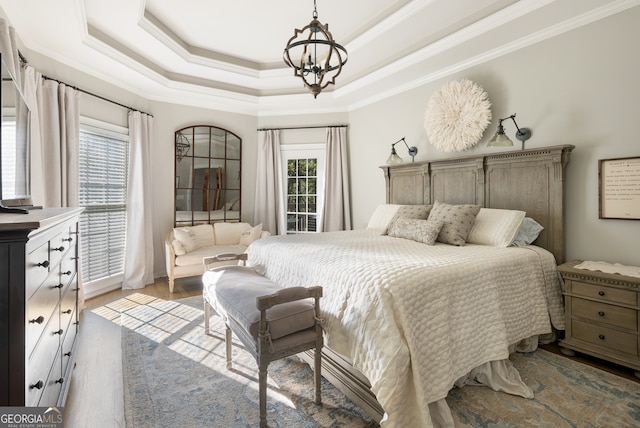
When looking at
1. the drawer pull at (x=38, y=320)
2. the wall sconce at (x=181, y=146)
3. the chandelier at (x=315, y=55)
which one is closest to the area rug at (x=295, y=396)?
the drawer pull at (x=38, y=320)

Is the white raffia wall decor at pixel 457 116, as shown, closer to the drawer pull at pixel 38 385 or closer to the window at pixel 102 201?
the drawer pull at pixel 38 385

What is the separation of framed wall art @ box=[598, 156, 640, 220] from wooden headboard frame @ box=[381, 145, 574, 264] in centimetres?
26

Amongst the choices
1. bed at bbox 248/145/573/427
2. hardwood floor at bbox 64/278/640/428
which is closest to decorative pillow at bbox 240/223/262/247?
hardwood floor at bbox 64/278/640/428

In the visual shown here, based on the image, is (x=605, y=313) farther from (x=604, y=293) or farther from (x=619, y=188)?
(x=619, y=188)

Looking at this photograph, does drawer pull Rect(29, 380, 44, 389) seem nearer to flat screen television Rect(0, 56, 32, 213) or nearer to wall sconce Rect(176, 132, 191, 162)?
flat screen television Rect(0, 56, 32, 213)

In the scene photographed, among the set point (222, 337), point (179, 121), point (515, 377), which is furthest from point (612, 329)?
point (179, 121)

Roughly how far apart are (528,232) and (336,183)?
296cm

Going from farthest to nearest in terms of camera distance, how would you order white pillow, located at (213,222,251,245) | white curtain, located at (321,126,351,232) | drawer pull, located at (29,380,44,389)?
white curtain, located at (321,126,351,232) → white pillow, located at (213,222,251,245) → drawer pull, located at (29,380,44,389)

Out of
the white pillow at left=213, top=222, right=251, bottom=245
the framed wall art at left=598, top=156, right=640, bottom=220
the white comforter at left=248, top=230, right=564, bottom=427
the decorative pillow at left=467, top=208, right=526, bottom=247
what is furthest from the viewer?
the white pillow at left=213, top=222, right=251, bottom=245

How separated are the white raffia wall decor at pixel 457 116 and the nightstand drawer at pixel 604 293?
170cm

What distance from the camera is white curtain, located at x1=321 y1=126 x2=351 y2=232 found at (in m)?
5.21

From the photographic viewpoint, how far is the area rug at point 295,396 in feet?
5.64

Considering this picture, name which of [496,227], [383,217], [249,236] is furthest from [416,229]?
[249,236]

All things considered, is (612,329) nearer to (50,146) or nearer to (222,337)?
(222,337)
